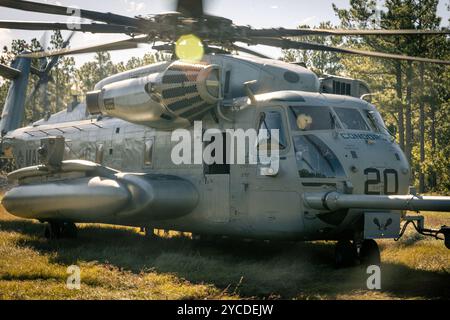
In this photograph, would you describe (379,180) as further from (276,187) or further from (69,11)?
(69,11)

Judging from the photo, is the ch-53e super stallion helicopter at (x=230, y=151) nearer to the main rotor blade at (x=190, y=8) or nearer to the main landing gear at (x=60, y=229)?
the main rotor blade at (x=190, y=8)

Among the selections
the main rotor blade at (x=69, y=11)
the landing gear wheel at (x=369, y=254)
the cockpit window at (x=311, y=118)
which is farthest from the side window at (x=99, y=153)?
the landing gear wheel at (x=369, y=254)

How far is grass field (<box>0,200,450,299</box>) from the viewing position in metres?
7.76

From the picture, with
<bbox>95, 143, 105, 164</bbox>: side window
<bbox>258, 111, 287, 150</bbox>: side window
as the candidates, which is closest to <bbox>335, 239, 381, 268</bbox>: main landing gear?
<bbox>258, 111, 287, 150</bbox>: side window

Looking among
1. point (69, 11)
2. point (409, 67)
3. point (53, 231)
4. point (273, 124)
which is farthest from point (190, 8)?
point (409, 67)

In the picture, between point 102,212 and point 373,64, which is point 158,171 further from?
point 373,64

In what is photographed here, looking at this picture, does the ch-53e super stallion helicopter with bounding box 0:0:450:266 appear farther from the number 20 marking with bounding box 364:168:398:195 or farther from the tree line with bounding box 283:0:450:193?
the tree line with bounding box 283:0:450:193

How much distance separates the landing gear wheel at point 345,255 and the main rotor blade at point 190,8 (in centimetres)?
447

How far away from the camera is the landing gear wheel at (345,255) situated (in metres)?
9.45

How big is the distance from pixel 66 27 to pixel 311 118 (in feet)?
14.6

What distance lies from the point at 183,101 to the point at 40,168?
4.79 metres

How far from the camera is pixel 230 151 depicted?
34.2 feet
